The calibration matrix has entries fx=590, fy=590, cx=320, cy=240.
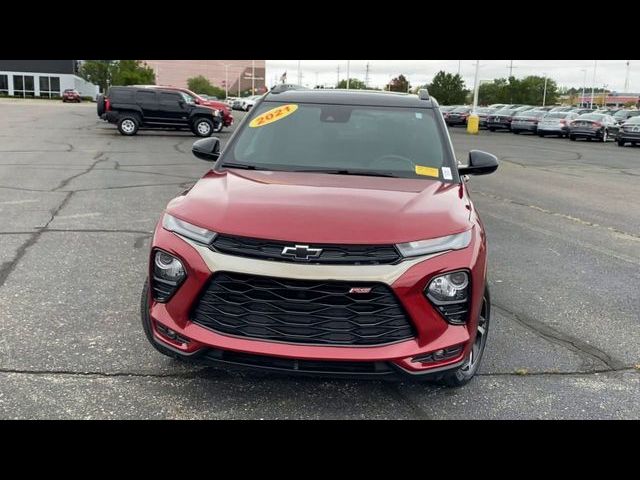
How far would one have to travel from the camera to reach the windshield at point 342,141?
4238 millimetres

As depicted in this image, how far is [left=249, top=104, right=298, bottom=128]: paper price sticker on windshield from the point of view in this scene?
468 cm

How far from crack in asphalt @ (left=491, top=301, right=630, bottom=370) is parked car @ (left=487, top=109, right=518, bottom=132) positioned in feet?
115

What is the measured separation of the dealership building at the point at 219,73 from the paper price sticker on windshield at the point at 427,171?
517ft

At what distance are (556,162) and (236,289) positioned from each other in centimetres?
1793

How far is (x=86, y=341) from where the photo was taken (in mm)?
4039

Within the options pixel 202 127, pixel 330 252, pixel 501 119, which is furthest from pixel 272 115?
pixel 501 119

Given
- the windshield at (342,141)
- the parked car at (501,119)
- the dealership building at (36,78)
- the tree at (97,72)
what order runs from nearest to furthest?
1. the windshield at (342,141)
2. the parked car at (501,119)
3. the dealership building at (36,78)
4. the tree at (97,72)

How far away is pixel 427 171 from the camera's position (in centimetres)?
420

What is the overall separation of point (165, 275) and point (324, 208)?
927 mm

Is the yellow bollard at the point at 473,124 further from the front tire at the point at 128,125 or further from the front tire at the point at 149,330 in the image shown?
the front tire at the point at 149,330

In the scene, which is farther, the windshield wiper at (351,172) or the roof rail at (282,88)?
the roof rail at (282,88)

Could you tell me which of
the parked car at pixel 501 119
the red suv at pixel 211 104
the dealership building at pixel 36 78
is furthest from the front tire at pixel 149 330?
the dealership building at pixel 36 78
